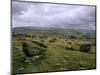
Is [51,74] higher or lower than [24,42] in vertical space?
lower

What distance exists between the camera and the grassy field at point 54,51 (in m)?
2.37

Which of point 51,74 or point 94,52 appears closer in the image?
point 51,74

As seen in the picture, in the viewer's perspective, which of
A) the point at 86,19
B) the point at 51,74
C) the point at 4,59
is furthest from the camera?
the point at 86,19

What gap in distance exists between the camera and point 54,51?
2518mm

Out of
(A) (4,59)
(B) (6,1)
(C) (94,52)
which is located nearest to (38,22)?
(B) (6,1)

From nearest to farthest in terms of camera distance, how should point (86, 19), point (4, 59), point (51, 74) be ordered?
point (4, 59), point (51, 74), point (86, 19)

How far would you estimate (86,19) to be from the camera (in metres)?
2.67

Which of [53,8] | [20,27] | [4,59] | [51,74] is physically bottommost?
[51,74]

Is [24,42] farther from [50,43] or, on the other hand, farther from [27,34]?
[50,43]

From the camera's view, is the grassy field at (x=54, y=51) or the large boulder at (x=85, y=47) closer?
the grassy field at (x=54, y=51)

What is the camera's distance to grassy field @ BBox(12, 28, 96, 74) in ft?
7.77

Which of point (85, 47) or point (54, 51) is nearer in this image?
point (54, 51)

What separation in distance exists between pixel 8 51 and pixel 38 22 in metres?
0.54

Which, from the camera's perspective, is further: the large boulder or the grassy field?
the large boulder
